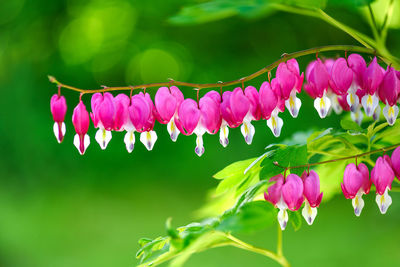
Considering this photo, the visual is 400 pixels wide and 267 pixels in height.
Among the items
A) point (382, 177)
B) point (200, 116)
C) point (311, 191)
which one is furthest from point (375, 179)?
point (200, 116)

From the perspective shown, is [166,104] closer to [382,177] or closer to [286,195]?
[286,195]

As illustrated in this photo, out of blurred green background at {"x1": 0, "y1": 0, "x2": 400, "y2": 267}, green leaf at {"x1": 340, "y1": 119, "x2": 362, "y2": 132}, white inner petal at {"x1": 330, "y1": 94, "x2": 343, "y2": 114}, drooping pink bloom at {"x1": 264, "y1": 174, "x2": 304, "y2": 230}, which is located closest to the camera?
drooping pink bloom at {"x1": 264, "y1": 174, "x2": 304, "y2": 230}

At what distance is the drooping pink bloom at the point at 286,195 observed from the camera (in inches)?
30.8

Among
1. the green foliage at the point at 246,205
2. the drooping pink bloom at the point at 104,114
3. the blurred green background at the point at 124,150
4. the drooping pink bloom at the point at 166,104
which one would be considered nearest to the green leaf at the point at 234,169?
the green foliage at the point at 246,205

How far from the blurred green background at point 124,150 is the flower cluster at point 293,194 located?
2223 millimetres

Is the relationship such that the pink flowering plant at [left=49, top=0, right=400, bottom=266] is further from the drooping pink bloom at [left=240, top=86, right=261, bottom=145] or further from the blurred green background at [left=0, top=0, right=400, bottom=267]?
the blurred green background at [left=0, top=0, right=400, bottom=267]

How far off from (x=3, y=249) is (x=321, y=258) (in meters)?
2.41

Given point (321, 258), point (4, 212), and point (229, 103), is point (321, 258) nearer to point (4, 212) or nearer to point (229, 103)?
point (229, 103)

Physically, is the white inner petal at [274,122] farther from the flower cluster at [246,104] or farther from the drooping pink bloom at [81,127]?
the drooping pink bloom at [81,127]

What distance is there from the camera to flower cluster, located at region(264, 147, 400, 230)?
2.58 feet

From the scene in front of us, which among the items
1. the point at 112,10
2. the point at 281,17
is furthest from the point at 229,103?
the point at 112,10

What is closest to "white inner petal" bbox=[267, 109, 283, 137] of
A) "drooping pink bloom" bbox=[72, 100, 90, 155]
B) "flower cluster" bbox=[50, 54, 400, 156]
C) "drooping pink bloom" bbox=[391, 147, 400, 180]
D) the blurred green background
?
"flower cluster" bbox=[50, 54, 400, 156]

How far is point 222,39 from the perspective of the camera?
578 cm

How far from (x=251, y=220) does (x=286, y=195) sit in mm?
168
